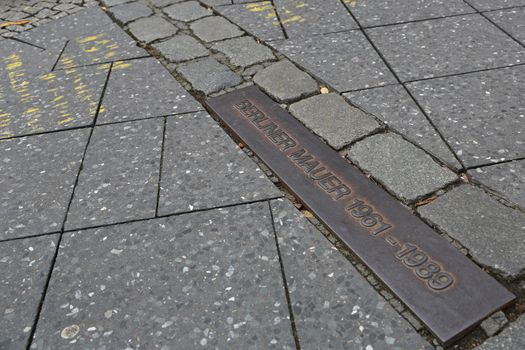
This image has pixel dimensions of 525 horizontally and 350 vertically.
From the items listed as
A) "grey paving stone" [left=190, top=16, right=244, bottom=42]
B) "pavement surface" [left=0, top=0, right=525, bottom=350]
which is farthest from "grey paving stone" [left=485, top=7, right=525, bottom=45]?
"grey paving stone" [left=190, top=16, right=244, bottom=42]

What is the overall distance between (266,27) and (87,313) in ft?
8.22

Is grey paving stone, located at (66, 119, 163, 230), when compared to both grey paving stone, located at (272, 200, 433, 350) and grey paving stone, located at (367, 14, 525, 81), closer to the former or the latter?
grey paving stone, located at (272, 200, 433, 350)

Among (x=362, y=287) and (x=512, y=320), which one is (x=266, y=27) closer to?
(x=362, y=287)

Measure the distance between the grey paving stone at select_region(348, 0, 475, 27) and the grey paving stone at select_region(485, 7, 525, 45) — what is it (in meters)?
0.19

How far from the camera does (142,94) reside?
298 centimetres

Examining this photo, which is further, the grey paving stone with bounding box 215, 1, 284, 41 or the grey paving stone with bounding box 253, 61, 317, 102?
the grey paving stone with bounding box 215, 1, 284, 41

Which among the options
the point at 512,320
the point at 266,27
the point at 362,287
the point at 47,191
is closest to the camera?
the point at 512,320

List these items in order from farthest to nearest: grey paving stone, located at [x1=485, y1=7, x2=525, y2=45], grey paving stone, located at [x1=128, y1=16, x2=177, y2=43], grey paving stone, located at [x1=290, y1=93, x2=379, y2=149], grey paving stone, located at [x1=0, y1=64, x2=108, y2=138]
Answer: grey paving stone, located at [x1=128, y1=16, x2=177, y2=43] → grey paving stone, located at [x1=485, y1=7, x2=525, y2=45] → grey paving stone, located at [x1=0, y1=64, x2=108, y2=138] → grey paving stone, located at [x1=290, y1=93, x2=379, y2=149]

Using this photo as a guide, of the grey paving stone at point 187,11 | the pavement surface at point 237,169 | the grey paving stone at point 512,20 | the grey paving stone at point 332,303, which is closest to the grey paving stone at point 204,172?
the pavement surface at point 237,169


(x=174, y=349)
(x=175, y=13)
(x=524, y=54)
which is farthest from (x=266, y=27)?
(x=174, y=349)

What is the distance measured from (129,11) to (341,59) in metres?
2.01

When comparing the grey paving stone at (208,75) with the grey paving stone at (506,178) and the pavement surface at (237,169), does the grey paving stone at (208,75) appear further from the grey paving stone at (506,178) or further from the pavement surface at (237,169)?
the grey paving stone at (506,178)

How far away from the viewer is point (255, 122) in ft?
8.64

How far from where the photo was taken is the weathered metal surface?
1643 mm
